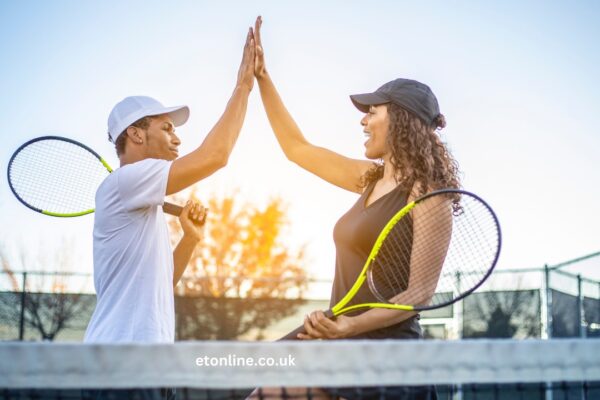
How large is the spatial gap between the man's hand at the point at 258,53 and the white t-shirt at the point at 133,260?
2.94ft

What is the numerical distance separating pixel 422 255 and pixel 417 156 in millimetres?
423

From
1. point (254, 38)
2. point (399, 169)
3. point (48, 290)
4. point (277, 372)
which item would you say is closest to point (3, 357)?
point (277, 372)

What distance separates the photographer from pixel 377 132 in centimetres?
288

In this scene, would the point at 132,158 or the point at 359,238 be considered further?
the point at 132,158

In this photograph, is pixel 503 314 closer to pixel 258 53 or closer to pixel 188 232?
pixel 258 53

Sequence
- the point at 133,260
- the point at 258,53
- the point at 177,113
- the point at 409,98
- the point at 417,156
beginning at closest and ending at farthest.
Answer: the point at 133,260, the point at 417,156, the point at 409,98, the point at 177,113, the point at 258,53

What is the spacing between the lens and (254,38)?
132 inches

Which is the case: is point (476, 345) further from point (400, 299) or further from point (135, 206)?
point (135, 206)

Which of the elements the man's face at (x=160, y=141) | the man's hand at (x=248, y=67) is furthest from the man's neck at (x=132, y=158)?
the man's hand at (x=248, y=67)

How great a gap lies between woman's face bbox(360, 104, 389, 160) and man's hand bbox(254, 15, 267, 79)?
0.69 meters

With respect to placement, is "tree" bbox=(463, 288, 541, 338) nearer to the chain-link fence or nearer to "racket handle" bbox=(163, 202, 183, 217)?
the chain-link fence

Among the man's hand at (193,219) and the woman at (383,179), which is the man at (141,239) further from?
the woman at (383,179)

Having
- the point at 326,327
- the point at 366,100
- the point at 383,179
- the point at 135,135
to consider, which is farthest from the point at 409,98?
the point at 135,135

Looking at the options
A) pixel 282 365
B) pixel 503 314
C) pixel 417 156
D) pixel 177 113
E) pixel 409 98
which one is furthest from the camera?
pixel 503 314
